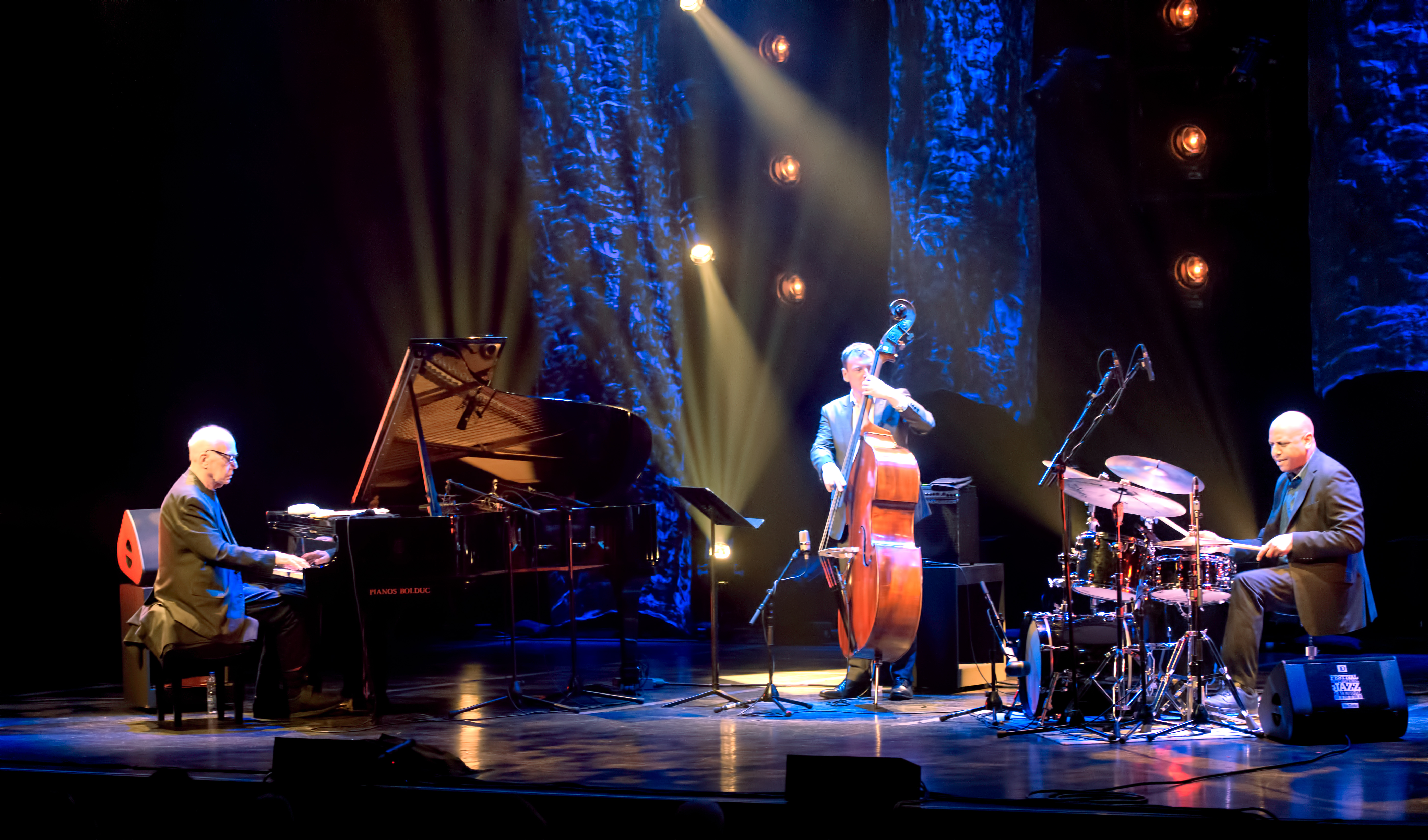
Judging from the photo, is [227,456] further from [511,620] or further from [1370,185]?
[1370,185]

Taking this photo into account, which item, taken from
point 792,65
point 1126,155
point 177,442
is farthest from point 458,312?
point 1126,155

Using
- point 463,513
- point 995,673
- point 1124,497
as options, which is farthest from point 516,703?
point 1124,497

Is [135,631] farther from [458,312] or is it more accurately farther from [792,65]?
[792,65]

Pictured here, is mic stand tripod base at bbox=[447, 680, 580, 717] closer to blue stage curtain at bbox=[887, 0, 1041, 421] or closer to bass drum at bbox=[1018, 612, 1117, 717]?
bass drum at bbox=[1018, 612, 1117, 717]

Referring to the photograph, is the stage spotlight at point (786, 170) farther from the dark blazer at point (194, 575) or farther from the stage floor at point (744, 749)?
the dark blazer at point (194, 575)

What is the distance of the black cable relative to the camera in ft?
10.9

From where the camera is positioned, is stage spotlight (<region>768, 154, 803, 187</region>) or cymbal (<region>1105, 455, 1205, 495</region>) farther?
stage spotlight (<region>768, 154, 803, 187</region>)

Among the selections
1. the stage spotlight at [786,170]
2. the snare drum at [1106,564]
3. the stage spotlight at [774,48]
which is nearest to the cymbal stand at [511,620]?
the snare drum at [1106,564]

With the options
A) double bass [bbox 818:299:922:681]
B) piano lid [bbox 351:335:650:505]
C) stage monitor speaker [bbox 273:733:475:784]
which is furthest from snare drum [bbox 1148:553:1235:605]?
stage monitor speaker [bbox 273:733:475:784]

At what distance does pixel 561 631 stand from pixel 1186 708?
5639 millimetres

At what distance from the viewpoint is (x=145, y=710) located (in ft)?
20.3

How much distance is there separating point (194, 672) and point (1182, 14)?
7.14 metres

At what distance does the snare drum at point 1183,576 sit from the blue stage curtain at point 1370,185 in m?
3.34

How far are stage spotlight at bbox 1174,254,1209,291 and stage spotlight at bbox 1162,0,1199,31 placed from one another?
1503 millimetres
